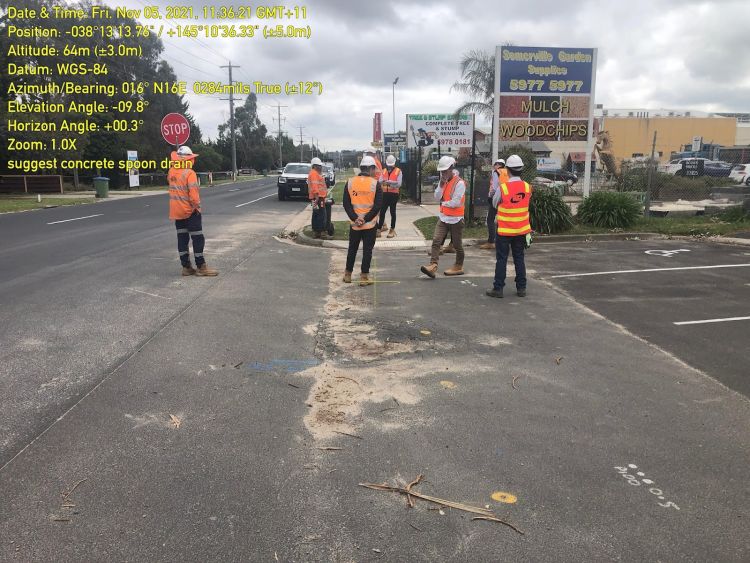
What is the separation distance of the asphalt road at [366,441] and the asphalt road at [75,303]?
0.06 metres

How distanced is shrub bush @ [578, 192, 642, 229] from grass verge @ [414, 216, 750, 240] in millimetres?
207

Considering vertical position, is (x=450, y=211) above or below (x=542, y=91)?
below

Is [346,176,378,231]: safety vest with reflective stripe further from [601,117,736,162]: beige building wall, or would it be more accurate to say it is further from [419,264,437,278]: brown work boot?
[601,117,736,162]: beige building wall

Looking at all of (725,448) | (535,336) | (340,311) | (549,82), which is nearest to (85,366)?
(340,311)

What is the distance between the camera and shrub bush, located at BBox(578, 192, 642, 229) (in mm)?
14273

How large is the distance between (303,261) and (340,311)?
382cm

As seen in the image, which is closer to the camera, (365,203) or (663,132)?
(365,203)

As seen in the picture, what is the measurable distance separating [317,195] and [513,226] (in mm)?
5460

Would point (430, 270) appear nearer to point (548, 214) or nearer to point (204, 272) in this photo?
point (204, 272)

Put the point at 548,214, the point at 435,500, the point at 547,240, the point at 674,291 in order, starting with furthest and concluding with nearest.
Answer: the point at 548,214, the point at 547,240, the point at 674,291, the point at 435,500

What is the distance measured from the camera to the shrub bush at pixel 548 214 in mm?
13680

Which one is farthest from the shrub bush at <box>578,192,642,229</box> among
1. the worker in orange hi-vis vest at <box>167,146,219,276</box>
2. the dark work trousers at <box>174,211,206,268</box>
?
the dark work trousers at <box>174,211,206,268</box>

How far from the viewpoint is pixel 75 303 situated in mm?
6992

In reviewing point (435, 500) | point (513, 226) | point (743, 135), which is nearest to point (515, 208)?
point (513, 226)
